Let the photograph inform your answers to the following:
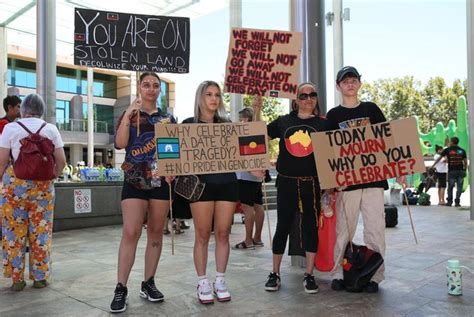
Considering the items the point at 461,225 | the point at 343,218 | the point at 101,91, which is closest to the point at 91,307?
the point at 343,218

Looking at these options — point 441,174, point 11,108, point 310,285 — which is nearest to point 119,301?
point 310,285

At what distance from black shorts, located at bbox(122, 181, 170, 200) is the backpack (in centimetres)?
105

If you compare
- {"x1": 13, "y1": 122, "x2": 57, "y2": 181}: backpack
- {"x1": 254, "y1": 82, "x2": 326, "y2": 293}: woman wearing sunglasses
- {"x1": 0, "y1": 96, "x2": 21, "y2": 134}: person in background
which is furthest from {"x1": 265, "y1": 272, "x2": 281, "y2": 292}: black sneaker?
{"x1": 0, "y1": 96, "x2": 21, "y2": 134}: person in background

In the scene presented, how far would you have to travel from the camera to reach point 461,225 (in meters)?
8.62

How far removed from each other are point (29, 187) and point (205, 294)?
6.38ft

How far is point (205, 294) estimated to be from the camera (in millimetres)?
3732

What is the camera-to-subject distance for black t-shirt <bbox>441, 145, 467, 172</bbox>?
485 inches

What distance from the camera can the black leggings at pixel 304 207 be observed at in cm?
407

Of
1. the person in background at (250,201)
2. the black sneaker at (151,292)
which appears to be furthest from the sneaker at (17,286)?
the person in background at (250,201)

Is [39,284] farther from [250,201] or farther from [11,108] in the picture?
[250,201]

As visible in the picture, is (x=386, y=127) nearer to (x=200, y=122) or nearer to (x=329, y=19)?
(x=200, y=122)

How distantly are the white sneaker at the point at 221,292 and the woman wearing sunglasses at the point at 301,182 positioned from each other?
0.48 metres

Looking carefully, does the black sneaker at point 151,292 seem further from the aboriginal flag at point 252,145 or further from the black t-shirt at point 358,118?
the black t-shirt at point 358,118

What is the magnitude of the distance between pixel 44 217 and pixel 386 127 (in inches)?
130
